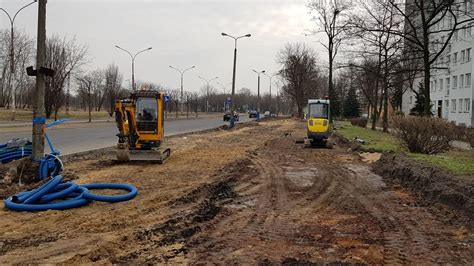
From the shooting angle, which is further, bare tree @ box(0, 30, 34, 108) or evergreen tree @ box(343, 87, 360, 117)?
evergreen tree @ box(343, 87, 360, 117)

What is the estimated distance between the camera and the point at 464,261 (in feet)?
19.0

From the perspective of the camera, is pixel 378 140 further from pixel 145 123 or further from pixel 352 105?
pixel 352 105

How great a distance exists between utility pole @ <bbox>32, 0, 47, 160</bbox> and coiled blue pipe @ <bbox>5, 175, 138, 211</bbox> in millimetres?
2730

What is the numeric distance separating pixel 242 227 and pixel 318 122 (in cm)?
1661

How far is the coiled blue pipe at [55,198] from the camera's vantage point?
26.0 feet

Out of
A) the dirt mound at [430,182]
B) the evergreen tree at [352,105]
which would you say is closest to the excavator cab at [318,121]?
the dirt mound at [430,182]

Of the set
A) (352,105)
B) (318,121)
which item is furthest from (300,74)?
(318,121)

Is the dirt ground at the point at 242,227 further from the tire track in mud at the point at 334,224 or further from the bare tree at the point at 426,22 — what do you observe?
the bare tree at the point at 426,22

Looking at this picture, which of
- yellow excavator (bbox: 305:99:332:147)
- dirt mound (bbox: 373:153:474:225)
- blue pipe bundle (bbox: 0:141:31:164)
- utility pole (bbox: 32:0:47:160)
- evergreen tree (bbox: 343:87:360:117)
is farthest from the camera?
evergreen tree (bbox: 343:87:360:117)

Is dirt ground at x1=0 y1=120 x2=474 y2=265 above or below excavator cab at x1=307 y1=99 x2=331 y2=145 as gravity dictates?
below

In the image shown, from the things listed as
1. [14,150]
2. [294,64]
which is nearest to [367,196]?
[14,150]

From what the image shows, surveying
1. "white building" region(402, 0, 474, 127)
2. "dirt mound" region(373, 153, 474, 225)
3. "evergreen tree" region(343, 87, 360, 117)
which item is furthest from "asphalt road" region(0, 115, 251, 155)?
"evergreen tree" region(343, 87, 360, 117)

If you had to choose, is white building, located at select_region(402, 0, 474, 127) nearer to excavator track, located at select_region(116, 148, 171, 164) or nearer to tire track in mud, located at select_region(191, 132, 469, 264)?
Result: excavator track, located at select_region(116, 148, 171, 164)

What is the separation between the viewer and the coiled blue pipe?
792cm
